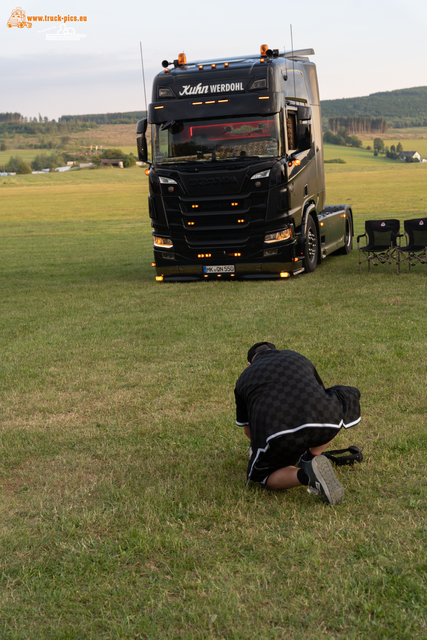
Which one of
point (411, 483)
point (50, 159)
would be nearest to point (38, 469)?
point (411, 483)

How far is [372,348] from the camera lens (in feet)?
24.8

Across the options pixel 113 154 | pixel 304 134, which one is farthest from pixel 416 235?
pixel 113 154

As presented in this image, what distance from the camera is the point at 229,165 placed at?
40.8ft

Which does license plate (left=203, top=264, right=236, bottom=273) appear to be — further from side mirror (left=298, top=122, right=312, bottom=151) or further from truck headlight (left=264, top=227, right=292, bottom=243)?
side mirror (left=298, top=122, right=312, bottom=151)

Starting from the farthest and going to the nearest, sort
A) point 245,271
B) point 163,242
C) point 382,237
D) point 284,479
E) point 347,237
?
1. point 347,237
2. point 382,237
3. point 163,242
4. point 245,271
5. point 284,479

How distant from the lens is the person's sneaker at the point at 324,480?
3.88 metres

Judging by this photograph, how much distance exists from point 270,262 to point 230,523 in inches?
374

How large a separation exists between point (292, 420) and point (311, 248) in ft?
35.4

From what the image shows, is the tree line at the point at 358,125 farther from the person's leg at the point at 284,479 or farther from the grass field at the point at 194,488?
the person's leg at the point at 284,479

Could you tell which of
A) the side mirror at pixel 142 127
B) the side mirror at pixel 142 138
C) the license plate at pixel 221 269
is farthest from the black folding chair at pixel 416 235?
the side mirror at pixel 142 127

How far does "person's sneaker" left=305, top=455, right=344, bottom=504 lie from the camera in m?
3.88

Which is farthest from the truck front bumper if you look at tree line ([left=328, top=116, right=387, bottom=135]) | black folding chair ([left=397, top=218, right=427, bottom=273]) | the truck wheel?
tree line ([left=328, top=116, right=387, bottom=135])

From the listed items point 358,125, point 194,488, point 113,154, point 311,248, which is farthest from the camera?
point 358,125

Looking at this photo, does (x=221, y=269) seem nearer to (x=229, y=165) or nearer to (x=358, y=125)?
(x=229, y=165)
